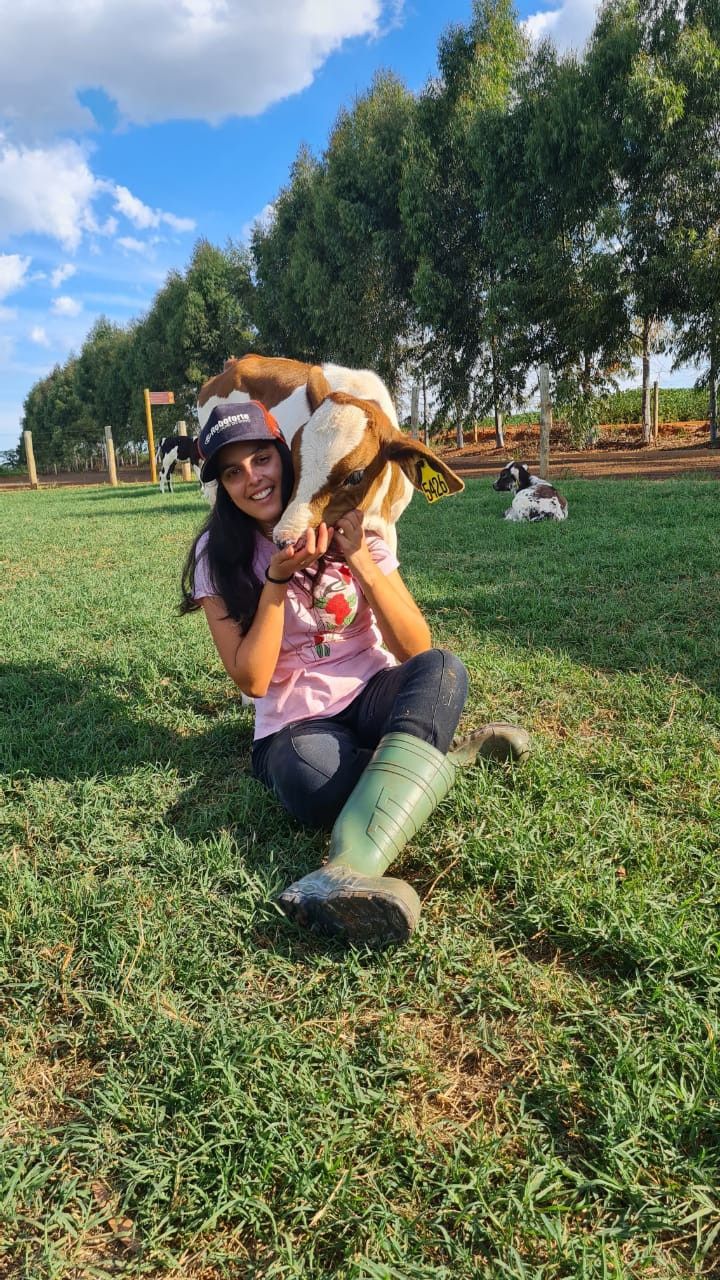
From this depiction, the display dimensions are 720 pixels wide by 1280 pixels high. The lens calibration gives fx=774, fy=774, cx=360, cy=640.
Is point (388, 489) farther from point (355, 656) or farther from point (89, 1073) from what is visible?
point (89, 1073)

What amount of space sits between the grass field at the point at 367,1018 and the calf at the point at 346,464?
3.04 ft

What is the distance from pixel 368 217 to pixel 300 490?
73.0ft

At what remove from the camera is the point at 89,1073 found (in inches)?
60.9

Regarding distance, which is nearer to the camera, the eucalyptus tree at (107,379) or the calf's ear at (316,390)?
the calf's ear at (316,390)

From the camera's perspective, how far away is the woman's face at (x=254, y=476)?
223 cm

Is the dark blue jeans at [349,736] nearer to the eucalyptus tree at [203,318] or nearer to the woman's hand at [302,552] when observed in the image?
the woman's hand at [302,552]

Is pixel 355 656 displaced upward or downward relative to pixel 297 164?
downward

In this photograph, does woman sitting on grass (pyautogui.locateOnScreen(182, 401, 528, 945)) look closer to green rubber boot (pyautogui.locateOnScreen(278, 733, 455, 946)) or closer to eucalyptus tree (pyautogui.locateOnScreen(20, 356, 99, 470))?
green rubber boot (pyautogui.locateOnScreen(278, 733, 455, 946))

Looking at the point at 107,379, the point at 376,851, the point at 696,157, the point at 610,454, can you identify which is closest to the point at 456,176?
the point at 696,157

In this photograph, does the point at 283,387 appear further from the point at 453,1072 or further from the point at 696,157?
the point at 696,157

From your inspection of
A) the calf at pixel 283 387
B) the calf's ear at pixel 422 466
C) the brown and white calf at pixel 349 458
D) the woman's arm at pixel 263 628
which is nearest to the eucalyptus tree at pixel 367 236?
the calf at pixel 283 387

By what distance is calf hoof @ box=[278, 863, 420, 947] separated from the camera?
1704 mm

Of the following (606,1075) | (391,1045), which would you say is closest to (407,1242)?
(391,1045)

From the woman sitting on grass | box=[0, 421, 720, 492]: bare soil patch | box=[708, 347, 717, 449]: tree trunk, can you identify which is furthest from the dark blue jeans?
box=[708, 347, 717, 449]: tree trunk
